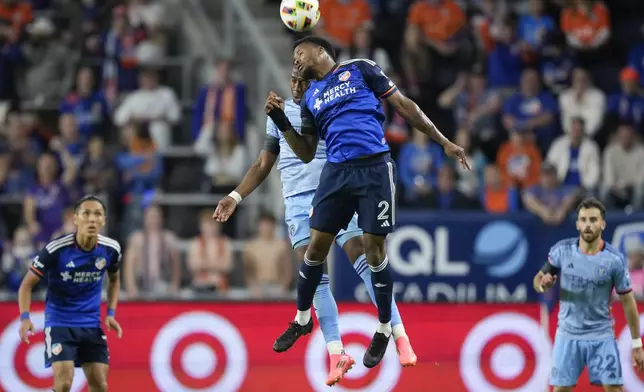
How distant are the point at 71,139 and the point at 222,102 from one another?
2.16 m

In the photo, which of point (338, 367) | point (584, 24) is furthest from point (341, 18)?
point (338, 367)

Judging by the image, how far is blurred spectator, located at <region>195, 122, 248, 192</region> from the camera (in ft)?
53.8

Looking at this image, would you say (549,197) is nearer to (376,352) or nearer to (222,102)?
(222,102)

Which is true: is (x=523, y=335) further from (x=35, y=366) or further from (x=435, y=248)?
(x=35, y=366)

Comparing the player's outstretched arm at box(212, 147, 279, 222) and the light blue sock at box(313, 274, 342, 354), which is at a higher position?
the player's outstretched arm at box(212, 147, 279, 222)

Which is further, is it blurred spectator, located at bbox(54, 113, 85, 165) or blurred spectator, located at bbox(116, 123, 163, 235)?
blurred spectator, located at bbox(54, 113, 85, 165)

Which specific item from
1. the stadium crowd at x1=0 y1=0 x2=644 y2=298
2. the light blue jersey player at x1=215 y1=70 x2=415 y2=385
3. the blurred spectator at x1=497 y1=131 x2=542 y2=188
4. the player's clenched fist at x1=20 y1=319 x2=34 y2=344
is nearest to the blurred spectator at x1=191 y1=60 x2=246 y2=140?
the stadium crowd at x1=0 y1=0 x2=644 y2=298

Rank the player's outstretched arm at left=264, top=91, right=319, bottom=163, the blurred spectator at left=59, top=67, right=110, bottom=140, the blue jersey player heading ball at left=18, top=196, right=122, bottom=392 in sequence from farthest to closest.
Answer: the blurred spectator at left=59, top=67, right=110, bottom=140 < the blue jersey player heading ball at left=18, top=196, right=122, bottom=392 < the player's outstretched arm at left=264, top=91, right=319, bottom=163

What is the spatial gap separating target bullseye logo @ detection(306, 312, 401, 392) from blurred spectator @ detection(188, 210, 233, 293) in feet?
7.62

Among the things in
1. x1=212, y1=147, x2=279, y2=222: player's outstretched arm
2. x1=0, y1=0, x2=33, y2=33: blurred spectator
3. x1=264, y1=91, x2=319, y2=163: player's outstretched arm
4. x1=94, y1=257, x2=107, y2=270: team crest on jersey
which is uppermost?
x1=0, y1=0, x2=33, y2=33: blurred spectator

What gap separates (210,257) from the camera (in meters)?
15.3

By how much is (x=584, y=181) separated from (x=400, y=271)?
9.07 ft

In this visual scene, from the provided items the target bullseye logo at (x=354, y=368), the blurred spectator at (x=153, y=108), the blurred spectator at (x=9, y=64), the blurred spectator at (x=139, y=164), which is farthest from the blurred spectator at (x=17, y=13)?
the target bullseye logo at (x=354, y=368)

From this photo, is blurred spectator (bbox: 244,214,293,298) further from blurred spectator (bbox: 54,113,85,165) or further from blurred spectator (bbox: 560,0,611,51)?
blurred spectator (bbox: 560,0,611,51)
